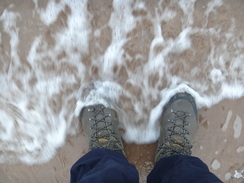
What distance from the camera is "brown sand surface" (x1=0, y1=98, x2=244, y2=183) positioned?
1.23 meters

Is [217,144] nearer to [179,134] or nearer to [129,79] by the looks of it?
[179,134]

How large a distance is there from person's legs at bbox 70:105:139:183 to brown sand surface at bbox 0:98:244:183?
12 centimetres

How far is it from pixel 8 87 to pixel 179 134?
0.90 meters

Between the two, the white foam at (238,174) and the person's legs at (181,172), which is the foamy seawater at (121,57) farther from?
the white foam at (238,174)

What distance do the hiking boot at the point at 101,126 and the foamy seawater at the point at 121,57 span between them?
0.04 metres

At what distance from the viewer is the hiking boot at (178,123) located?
3.94ft

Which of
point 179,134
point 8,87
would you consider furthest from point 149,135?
point 8,87

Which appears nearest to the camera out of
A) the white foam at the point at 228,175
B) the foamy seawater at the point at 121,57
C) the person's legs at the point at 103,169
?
the person's legs at the point at 103,169

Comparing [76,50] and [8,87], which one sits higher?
[76,50]

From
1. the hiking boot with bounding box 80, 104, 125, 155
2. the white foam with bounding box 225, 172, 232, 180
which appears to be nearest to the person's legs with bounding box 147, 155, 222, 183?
the hiking boot with bounding box 80, 104, 125, 155

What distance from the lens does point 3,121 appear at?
1.33 m

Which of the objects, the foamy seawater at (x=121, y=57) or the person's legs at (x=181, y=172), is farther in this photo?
the foamy seawater at (x=121, y=57)

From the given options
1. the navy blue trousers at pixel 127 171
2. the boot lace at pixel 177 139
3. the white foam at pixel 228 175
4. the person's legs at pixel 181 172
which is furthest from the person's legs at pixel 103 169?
the white foam at pixel 228 175

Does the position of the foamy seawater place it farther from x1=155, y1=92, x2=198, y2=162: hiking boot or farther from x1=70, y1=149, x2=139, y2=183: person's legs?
x1=70, y1=149, x2=139, y2=183: person's legs
